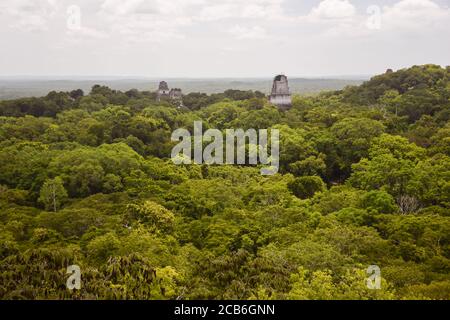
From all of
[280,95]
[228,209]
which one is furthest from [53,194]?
[280,95]

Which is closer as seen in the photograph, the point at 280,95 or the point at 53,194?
the point at 53,194

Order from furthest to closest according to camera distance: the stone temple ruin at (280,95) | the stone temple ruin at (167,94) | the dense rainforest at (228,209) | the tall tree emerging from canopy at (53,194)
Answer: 1. the stone temple ruin at (167,94)
2. the stone temple ruin at (280,95)
3. the tall tree emerging from canopy at (53,194)
4. the dense rainforest at (228,209)

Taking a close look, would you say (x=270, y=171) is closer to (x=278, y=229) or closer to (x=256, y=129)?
(x=256, y=129)

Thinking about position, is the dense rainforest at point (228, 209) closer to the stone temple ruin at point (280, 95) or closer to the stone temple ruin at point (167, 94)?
the stone temple ruin at point (280, 95)

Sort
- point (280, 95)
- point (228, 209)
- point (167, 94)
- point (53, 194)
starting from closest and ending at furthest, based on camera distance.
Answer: point (228, 209) < point (53, 194) < point (280, 95) < point (167, 94)

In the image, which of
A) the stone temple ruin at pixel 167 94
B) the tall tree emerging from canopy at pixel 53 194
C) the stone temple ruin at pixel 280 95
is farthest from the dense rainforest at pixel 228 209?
the stone temple ruin at pixel 167 94

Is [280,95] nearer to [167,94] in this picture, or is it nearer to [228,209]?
[167,94]

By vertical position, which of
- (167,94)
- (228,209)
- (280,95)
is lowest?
(228,209)

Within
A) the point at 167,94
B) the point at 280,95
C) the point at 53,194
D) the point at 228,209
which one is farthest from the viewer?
the point at 167,94
